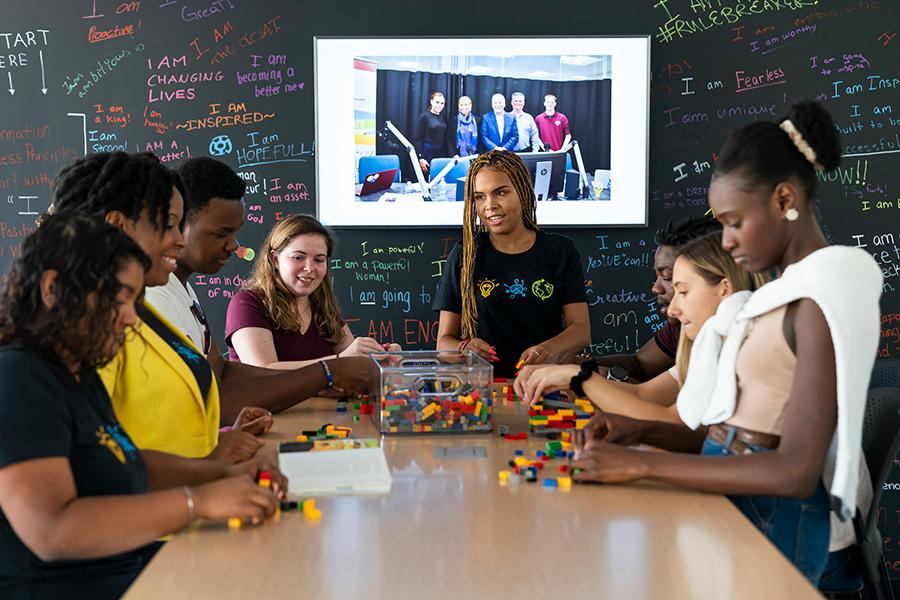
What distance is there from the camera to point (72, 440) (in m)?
1.56

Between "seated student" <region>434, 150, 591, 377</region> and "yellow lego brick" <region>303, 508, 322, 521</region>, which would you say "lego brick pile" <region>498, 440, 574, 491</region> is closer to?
"yellow lego brick" <region>303, 508, 322, 521</region>

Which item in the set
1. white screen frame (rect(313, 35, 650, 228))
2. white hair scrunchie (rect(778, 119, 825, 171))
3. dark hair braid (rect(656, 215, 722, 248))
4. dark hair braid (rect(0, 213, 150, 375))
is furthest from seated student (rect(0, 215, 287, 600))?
white screen frame (rect(313, 35, 650, 228))

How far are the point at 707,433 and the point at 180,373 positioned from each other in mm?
1187

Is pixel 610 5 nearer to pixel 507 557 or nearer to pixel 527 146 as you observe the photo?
pixel 527 146

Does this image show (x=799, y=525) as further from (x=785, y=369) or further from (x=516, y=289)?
(x=516, y=289)

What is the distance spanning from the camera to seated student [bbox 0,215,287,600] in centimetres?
145

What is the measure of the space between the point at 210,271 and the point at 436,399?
→ 1.02 meters

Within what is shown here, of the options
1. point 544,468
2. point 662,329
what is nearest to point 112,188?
point 544,468

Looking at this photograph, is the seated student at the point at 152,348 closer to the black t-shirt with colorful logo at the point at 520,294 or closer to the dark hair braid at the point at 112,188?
the dark hair braid at the point at 112,188

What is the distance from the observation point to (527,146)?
450 cm

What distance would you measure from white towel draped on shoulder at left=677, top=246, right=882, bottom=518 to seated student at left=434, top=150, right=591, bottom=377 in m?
1.65

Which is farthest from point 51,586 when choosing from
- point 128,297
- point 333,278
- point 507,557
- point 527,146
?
point 527,146

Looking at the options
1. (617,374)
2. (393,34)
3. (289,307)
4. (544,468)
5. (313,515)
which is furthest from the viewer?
(393,34)

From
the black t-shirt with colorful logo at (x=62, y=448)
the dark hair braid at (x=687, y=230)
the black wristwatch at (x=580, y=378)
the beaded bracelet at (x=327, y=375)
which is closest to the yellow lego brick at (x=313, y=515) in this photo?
the black t-shirt with colorful logo at (x=62, y=448)
